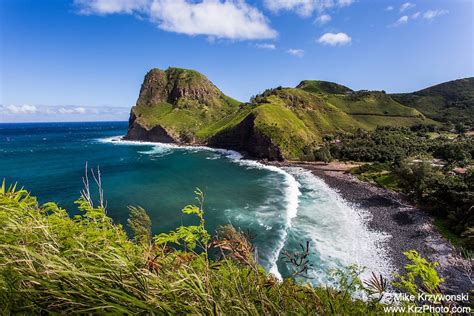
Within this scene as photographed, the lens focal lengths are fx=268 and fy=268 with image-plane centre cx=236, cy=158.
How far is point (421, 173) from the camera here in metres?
56.2

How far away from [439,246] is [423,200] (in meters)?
17.8

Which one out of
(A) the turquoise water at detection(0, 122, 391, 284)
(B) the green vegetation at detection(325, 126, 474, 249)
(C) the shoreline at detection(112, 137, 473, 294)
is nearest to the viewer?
(C) the shoreline at detection(112, 137, 473, 294)

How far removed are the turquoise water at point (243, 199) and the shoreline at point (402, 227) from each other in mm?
1986

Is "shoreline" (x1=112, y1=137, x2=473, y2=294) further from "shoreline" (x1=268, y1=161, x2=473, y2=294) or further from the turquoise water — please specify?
the turquoise water

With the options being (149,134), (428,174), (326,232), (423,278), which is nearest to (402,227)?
(326,232)

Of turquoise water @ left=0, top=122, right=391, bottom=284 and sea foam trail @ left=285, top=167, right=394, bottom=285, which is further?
turquoise water @ left=0, top=122, right=391, bottom=284

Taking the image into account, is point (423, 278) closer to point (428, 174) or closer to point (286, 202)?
point (286, 202)

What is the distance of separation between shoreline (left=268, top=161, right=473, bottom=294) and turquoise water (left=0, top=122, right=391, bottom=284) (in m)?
1.99

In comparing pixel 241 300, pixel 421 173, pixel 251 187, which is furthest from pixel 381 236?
pixel 241 300

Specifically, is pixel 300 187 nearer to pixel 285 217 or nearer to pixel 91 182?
pixel 285 217

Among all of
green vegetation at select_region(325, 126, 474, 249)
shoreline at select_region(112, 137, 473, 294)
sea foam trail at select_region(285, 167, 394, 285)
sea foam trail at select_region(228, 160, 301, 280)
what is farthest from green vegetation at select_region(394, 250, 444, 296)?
sea foam trail at select_region(285, 167, 394, 285)

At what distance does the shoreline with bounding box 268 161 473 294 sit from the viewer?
29781 millimetres

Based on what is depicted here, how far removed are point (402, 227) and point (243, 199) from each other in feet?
95.9

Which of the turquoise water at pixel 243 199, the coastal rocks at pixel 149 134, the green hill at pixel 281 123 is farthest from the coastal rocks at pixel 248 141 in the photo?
the coastal rocks at pixel 149 134
